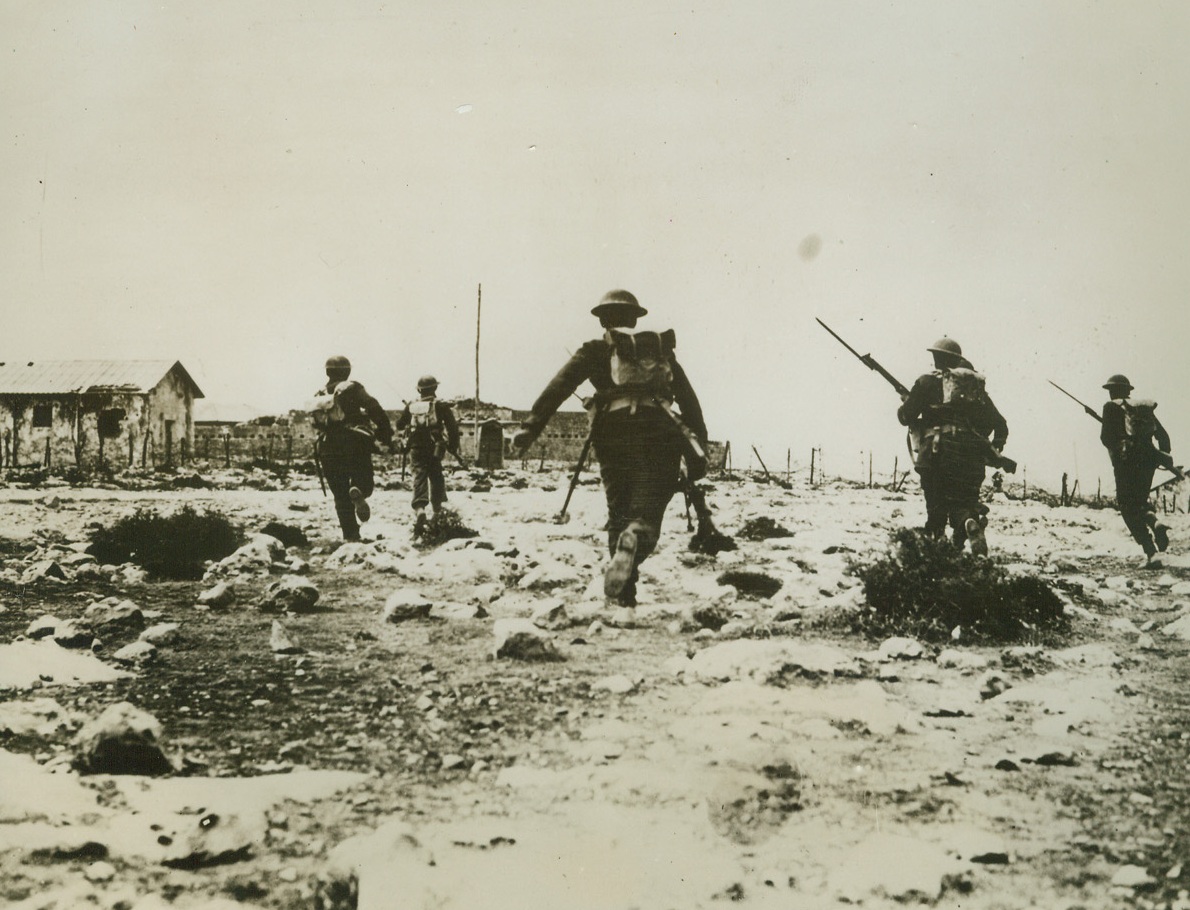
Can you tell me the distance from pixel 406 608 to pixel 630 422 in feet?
5.08

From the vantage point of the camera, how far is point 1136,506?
472 centimetres

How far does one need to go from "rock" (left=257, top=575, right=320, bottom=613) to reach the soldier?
3.51 m

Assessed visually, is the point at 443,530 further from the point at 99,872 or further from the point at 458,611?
the point at 99,872

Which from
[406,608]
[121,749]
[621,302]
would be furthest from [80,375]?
[621,302]

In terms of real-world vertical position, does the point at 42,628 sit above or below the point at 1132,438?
below

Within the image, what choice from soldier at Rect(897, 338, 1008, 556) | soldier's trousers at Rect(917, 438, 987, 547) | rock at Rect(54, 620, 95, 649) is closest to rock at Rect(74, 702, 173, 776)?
rock at Rect(54, 620, 95, 649)

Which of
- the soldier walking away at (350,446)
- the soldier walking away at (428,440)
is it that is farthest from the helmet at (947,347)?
the soldier walking away at (428,440)

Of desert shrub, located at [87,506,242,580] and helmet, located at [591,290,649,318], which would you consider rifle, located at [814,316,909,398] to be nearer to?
helmet, located at [591,290,649,318]

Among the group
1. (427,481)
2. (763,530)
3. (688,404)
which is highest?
(688,404)

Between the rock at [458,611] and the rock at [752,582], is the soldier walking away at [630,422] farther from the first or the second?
the rock at [458,611]

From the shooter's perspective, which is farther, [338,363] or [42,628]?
[338,363]

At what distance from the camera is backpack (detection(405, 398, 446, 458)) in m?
7.47

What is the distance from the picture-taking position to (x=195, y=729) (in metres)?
3.11

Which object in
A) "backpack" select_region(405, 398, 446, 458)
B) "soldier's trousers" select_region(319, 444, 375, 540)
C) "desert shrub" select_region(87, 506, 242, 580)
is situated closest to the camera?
"desert shrub" select_region(87, 506, 242, 580)
